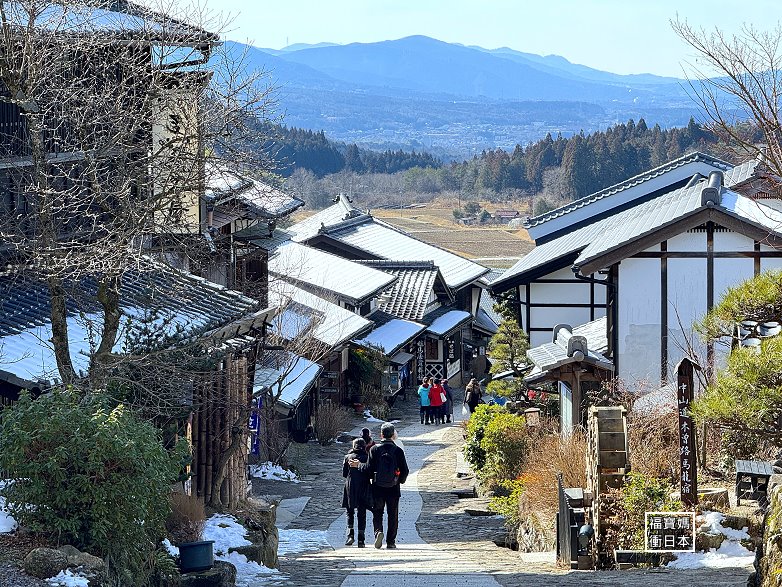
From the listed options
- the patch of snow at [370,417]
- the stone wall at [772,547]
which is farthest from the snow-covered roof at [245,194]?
the patch of snow at [370,417]

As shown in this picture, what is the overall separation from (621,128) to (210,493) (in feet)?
308

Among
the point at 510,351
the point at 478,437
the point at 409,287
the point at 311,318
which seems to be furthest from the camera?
the point at 409,287

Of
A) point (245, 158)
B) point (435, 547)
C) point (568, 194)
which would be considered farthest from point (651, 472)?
point (568, 194)

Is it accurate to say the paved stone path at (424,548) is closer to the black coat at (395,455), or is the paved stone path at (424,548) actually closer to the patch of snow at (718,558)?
the patch of snow at (718,558)

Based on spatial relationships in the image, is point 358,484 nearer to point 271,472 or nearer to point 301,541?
point 301,541

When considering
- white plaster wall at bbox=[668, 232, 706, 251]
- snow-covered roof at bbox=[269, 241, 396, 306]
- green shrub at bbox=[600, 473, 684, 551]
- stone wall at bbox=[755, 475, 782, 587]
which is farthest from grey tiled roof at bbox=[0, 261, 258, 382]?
snow-covered roof at bbox=[269, 241, 396, 306]

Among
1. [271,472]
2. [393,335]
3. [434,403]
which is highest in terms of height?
[393,335]

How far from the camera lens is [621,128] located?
338 ft

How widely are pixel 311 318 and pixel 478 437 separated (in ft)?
28.4

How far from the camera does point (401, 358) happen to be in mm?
37938

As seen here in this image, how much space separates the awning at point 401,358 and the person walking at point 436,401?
172 inches

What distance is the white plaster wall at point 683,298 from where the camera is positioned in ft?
67.8

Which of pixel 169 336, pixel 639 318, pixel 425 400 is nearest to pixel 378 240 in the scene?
pixel 425 400

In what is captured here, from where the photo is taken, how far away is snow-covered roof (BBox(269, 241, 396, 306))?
117 ft
